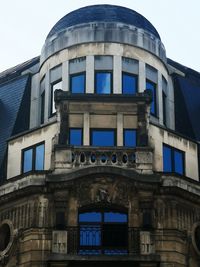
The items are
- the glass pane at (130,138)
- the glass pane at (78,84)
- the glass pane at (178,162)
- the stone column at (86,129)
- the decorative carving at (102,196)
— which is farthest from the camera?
the glass pane at (78,84)

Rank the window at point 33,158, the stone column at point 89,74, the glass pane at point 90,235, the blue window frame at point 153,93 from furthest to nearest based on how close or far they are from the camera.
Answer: the blue window frame at point 153,93 → the stone column at point 89,74 → the window at point 33,158 → the glass pane at point 90,235

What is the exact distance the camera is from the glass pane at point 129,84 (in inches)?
1260

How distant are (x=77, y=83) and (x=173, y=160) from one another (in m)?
5.81

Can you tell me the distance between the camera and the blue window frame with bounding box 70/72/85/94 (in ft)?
105

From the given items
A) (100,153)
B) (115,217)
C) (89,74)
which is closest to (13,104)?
(89,74)

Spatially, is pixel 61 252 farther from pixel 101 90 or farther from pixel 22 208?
pixel 101 90

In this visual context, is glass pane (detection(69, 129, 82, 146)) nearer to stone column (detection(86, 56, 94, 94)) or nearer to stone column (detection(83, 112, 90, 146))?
stone column (detection(83, 112, 90, 146))

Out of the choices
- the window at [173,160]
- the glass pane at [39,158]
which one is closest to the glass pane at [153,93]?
the window at [173,160]

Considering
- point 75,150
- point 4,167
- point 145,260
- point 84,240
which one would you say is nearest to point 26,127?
point 4,167

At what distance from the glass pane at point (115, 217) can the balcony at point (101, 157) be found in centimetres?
196

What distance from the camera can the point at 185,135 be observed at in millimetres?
33406

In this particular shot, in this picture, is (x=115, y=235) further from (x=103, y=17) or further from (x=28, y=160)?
(x=103, y=17)

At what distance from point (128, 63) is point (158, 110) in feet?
8.61

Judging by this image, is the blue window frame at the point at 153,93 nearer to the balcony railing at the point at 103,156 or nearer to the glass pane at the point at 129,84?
the glass pane at the point at 129,84
